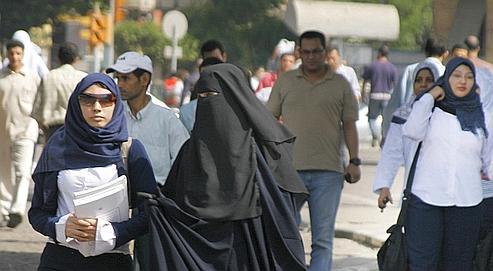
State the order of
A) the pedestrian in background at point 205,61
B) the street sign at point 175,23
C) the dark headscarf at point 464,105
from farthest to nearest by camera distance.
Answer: the street sign at point 175,23 < the pedestrian in background at point 205,61 < the dark headscarf at point 464,105

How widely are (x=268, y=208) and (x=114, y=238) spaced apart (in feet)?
2.14

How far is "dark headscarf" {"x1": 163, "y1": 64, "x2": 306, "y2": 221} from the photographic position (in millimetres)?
5855

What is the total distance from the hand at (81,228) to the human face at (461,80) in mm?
2680

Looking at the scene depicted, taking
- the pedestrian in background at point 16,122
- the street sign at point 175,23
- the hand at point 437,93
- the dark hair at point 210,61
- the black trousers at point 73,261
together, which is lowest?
the street sign at point 175,23

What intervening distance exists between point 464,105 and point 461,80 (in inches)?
5.6

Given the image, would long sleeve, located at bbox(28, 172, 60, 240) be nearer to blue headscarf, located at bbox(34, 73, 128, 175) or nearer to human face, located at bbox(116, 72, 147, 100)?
blue headscarf, located at bbox(34, 73, 128, 175)

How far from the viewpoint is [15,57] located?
13180mm

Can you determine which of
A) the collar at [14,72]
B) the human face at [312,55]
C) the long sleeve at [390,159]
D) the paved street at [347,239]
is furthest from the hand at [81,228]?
the collar at [14,72]

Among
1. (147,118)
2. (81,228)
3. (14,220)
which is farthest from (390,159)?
(14,220)

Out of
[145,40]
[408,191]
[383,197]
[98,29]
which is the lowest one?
[145,40]

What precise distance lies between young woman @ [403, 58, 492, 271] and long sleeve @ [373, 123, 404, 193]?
0.58 m

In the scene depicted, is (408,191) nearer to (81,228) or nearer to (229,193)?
(229,193)

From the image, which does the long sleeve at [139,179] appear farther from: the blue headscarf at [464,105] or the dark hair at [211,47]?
the dark hair at [211,47]

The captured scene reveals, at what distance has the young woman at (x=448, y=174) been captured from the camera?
769 centimetres
